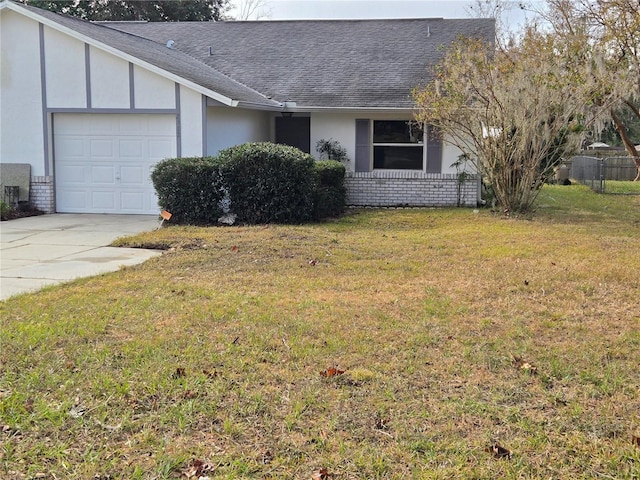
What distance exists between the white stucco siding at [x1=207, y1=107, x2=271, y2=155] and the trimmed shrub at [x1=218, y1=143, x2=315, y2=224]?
165 cm

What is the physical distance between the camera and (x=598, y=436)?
12.1ft

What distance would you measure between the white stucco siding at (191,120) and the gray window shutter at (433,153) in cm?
596

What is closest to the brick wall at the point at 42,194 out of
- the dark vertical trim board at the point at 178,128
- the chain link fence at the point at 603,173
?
the dark vertical trim board at the point at 178,128

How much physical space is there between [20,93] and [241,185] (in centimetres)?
578

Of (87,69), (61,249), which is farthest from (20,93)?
(61,249)

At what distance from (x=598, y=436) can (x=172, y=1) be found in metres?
31.7

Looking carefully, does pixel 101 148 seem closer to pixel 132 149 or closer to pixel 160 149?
pixel 132 149

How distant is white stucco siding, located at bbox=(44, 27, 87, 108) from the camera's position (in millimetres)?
13492

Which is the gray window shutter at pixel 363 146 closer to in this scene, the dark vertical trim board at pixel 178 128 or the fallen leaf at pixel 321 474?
the dark vertical trim board at pixel 178 128

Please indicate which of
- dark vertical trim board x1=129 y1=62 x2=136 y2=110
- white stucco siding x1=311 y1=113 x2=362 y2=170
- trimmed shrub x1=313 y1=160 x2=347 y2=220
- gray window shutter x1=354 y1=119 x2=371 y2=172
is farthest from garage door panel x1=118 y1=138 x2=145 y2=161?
gray window shutter x1=354 y1=119 x2=371 y2=172

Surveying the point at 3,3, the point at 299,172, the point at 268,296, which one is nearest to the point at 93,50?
the point at 3,3

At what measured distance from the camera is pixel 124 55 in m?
Answer: 13.0

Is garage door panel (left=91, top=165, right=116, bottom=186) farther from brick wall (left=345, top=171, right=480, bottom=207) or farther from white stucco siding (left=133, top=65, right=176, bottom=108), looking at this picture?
brick wall (left=345, top=171, right=480, bottom=207)

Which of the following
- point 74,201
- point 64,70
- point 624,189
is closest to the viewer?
point 64,70
